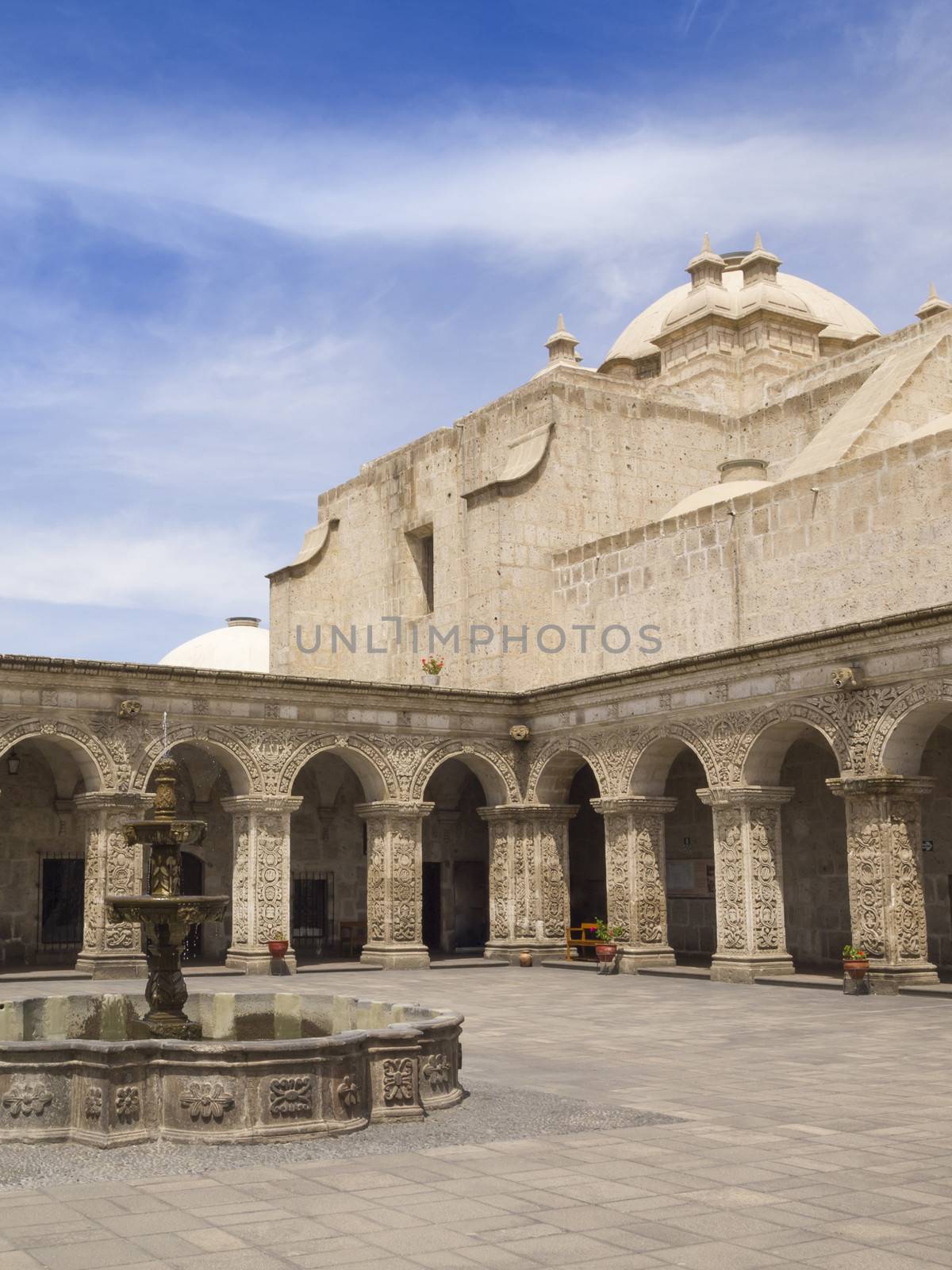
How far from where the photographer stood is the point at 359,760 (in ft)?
75.0

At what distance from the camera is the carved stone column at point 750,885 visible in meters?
19.4

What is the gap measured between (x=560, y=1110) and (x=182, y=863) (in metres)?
17.0

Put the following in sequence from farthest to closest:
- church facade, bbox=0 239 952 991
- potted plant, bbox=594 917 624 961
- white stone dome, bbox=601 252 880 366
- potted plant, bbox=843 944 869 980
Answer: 1. white stone dome, bbox=601 252 880 366
2. potted plant, bbox=594 917 624 961
3. church facade, bbox=0 239 952 991
4. potted plant, bbox=843 944 869 980

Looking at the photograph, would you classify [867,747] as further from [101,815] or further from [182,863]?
[182,863]

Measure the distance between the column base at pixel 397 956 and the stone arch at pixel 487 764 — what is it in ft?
8.86

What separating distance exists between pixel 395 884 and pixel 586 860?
5.71 m

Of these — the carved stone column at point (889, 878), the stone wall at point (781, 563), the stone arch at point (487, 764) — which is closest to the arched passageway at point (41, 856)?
the stone arch at point (487, 764)

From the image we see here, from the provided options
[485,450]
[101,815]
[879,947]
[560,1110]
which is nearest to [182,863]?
[101,815]

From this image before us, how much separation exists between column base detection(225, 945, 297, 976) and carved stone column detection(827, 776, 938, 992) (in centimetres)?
855

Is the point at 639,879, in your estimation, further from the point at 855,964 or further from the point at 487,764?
the point at 855,964

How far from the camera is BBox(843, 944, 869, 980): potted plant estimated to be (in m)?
17.2

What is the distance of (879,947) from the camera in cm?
1759

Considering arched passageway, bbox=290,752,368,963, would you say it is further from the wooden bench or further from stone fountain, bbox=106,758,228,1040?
stone fountain, bbox=106,758,228,1040

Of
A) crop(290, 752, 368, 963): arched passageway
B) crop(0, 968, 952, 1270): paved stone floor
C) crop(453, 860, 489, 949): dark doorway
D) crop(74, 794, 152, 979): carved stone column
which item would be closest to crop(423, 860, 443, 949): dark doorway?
crop(453, 860, 489, 949): dark doorway
